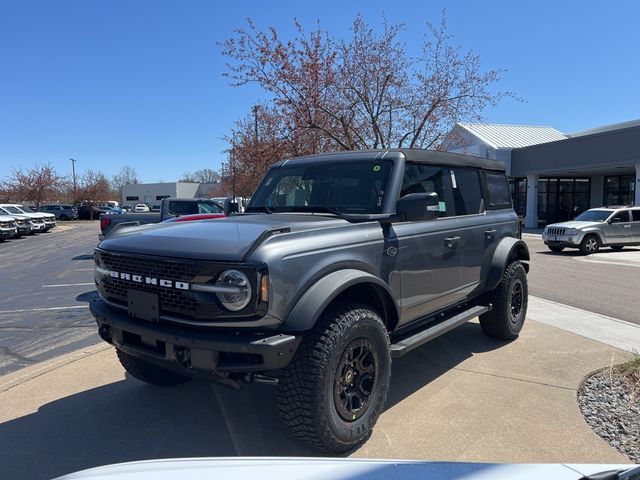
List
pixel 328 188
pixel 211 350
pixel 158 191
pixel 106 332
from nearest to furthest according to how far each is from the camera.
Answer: pixel 211 350
pixel 106 332
pixel 328 188
pixel 158 191

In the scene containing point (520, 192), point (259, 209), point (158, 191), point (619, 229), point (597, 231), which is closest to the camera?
point (259, 209)

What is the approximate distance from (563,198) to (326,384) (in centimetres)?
3394

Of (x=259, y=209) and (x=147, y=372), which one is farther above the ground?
(x=259, y=209)

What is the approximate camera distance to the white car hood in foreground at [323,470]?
5.48 feet

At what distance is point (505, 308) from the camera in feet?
18.0

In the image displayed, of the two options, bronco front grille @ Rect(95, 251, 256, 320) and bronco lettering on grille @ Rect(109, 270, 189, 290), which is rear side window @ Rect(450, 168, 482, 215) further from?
bronco lettering on grille @ Rect(109, 270, 189, 290)

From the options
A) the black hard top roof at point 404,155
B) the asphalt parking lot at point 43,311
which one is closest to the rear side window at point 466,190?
the black hard top roof at point 404,155

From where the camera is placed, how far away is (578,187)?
32.6 m

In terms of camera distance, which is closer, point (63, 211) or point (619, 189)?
point (619, 189)

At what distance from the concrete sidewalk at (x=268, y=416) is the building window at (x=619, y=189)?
2815 cm

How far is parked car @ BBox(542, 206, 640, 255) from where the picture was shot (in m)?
17.1

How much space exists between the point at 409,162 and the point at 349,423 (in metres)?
2.23

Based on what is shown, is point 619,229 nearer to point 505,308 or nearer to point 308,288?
point 505,308

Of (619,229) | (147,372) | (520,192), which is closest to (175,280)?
(147,372)
